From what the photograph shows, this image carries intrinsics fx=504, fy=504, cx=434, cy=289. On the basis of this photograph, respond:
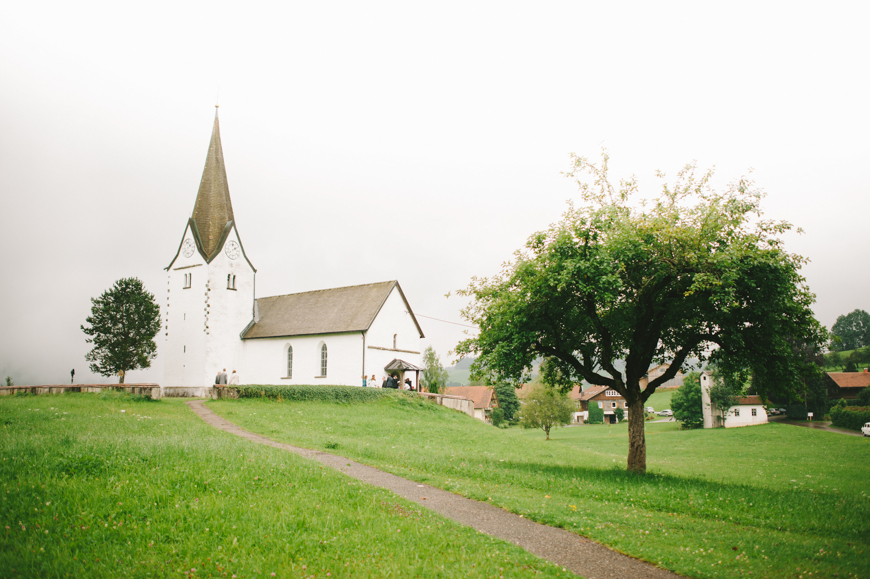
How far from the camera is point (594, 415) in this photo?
98.6 metres

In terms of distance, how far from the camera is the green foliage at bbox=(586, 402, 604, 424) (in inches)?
3880

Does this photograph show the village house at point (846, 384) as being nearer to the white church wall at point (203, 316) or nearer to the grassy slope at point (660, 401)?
the grassy slope at point (660, 401)

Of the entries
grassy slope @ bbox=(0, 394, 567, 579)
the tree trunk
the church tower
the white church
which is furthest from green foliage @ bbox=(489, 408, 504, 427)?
grassy slope @ bbox=(0, 394, 567, 579)

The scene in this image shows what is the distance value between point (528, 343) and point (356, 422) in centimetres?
1108

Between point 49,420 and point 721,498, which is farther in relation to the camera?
point 49,420

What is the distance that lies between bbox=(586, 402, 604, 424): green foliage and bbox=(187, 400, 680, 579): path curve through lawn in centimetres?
9419

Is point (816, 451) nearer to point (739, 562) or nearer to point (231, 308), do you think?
point (739, 562)

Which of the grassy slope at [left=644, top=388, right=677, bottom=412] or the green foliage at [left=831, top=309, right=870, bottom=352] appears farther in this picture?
the grassy slope at [left=644, top=388, right=677, bottom=412]

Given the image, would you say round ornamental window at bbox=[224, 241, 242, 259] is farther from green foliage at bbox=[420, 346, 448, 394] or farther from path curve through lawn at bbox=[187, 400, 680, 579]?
green foliage at bbox=[420, 346, 448, 394]

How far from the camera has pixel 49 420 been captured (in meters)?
14.9

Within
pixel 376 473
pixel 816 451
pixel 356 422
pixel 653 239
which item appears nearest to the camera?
pixel 376 473

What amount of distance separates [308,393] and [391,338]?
11193 mm

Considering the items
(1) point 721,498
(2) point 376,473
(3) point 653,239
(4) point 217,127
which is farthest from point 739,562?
(4) point 217,127

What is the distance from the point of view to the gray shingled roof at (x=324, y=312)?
124 ft
